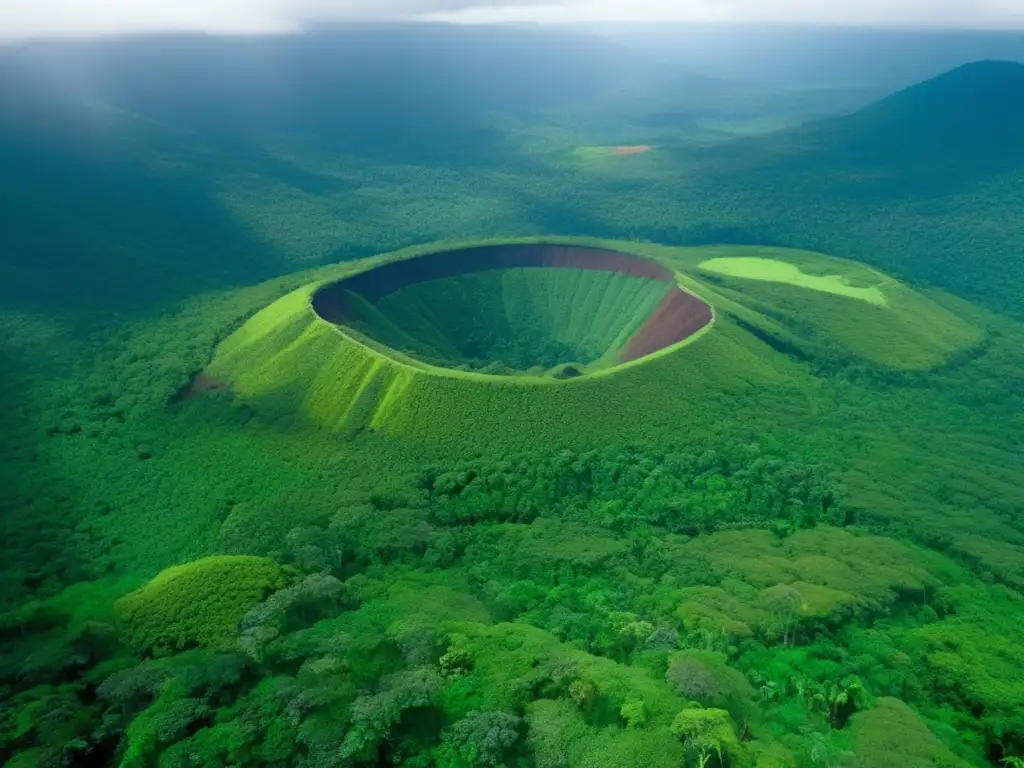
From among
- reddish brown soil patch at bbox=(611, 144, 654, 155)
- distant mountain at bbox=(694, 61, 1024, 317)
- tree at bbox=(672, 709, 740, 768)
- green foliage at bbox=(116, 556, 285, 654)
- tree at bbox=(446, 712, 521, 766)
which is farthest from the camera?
reddish brown soil patch at bbox=(611, 144, 654, 155)

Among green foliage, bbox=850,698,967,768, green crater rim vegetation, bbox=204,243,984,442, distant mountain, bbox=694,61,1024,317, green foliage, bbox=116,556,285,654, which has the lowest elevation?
green foliage, bbox=850,698,967,768

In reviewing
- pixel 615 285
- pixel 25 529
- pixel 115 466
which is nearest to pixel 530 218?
pixel 615 285

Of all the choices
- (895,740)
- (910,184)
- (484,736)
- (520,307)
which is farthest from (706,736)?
(910,184)

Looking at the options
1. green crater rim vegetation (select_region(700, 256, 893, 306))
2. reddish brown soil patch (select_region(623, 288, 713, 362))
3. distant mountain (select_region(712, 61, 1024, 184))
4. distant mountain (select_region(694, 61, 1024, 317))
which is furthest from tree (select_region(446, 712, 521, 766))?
distant mountain (select_region(712, 61, 1024, 184))

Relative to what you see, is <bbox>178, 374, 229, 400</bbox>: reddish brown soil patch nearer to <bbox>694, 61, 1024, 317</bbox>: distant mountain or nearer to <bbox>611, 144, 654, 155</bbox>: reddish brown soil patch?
<bbox>694, 61, 1024, 317</bbox>: distant mountain

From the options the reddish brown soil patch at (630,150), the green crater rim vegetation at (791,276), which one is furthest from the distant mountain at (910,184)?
the reddish brown soil patch at (630,150)

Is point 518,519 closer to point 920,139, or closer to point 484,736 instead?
point 484,736

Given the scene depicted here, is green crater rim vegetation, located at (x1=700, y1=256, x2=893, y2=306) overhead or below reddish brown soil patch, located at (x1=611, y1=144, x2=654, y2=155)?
below
